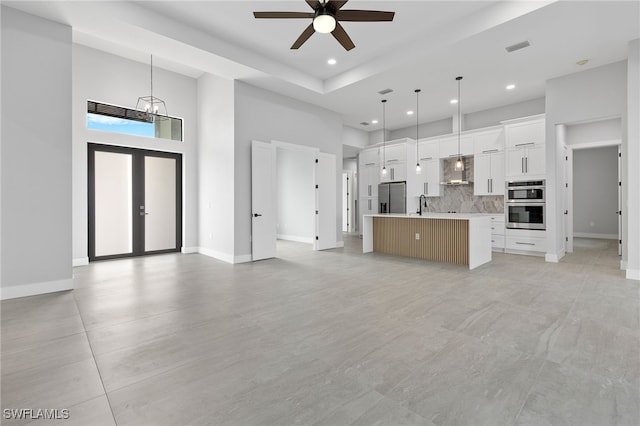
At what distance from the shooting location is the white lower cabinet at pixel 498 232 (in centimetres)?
675

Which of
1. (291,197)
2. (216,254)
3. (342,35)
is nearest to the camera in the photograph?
(342,35)

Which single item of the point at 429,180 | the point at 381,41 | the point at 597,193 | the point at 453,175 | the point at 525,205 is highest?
the point at 381,41

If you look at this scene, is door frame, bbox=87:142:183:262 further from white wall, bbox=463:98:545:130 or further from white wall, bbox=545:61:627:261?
white wall, bbox=545:61:627:261

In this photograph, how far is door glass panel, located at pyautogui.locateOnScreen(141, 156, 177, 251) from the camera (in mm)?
6453

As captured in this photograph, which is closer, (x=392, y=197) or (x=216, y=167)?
(x=216, y=167)

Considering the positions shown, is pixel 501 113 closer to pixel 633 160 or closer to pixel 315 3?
pixel 633 160

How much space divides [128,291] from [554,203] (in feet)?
23.4

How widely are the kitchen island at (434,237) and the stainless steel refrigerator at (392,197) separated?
205 cm

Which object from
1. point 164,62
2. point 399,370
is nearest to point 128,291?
point 399,370

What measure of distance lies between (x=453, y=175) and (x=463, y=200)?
719 millimetres

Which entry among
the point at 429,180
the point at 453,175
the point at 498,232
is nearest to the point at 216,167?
the point at 429,180

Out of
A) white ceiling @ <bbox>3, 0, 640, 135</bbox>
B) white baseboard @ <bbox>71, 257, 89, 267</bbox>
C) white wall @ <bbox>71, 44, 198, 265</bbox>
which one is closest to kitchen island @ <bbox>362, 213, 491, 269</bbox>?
white ceiling @ <bbox>3, 0, 640, 135</bbox>

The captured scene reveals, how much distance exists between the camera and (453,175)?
26.7ft

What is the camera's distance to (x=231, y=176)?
5727 millimetres
